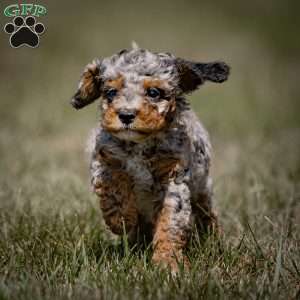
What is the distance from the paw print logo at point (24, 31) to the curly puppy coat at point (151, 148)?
83cm

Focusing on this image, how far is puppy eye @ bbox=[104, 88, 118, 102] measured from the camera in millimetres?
4297

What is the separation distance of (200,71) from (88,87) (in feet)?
2.35

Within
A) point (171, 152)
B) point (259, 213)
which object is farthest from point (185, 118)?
point (259, 213)

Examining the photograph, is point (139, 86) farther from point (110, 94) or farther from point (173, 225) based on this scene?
point (173, 225)

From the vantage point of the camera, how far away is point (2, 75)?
13.4 metres

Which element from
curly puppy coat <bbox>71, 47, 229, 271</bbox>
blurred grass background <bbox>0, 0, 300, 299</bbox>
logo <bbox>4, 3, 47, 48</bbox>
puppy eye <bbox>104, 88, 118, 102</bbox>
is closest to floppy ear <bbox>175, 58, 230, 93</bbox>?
curly puppy coat <bbox>71, 47, 229, 271</bbox>

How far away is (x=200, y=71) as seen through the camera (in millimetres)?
4562

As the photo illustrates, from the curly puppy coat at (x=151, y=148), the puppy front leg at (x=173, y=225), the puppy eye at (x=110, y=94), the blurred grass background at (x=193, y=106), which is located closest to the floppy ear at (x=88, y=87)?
the curly puppy coat at (x=151, y=148)

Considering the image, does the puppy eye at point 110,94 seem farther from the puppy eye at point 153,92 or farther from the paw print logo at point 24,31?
the paw print logo at point 24,31

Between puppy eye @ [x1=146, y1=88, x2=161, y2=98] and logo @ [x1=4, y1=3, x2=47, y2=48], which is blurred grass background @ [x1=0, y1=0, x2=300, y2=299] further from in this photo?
puppy eye @ [x1=146, y1=88, x2=161, y2=98]

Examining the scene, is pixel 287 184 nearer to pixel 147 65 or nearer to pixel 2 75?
pixel 147 65

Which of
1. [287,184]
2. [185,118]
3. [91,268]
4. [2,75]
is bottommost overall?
[91,268]

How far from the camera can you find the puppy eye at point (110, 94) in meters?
4.30

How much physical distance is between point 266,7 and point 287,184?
9.45 meters
